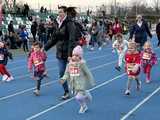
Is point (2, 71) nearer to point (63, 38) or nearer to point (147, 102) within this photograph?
point (63, 38)

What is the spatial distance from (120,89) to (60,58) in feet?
7.94

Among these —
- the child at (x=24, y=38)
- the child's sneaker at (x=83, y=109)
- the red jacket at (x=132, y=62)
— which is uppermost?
the red jacket at (x=132, y=62)

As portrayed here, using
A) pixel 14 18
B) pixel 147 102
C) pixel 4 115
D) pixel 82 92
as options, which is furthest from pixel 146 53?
pixel 14 18

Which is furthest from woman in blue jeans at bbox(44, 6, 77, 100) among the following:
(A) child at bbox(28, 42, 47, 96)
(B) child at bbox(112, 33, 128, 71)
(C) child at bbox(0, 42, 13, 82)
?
(B) child at bbox(112, 33, 128, 71)

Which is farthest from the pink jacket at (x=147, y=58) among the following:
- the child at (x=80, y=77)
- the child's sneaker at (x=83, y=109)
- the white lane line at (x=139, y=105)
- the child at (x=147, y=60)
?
the child's sneaker at (x=83, y=109)

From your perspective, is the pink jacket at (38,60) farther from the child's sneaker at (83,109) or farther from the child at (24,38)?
the child at (24,38)

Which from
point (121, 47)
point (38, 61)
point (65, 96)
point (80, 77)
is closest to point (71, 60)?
point (80, 77)

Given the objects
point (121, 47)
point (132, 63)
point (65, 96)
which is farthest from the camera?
point (121, 47)

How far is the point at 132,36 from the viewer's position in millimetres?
19734

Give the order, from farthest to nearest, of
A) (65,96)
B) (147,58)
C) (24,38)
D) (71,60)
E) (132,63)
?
(24,38) < (147,58) < (132,63) < (65,96) < (71,60)

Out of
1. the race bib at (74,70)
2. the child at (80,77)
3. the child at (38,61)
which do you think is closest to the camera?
the child at (80,77)

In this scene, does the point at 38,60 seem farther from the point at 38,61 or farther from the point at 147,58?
the point at 147,58

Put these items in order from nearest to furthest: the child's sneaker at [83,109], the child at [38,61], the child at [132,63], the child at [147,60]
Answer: the child's sneaker at [83,109] → the child at [132,63] → the child at [38,61] → the child at [147,60]

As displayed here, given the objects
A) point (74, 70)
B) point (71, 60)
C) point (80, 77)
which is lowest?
point (80, 77)
